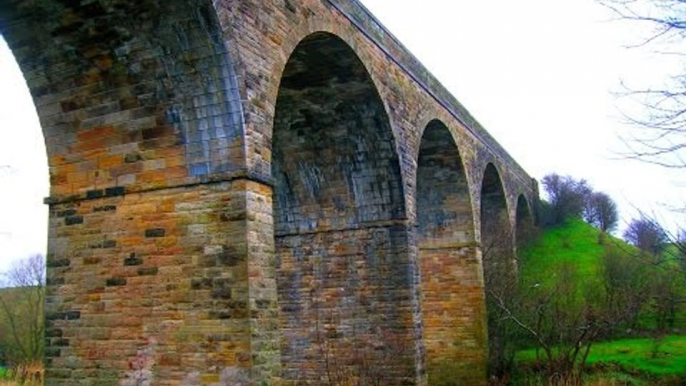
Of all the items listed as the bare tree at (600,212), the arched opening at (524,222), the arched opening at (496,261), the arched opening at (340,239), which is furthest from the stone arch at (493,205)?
the bare tree at (600,212)

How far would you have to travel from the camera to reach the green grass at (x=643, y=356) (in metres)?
15.8

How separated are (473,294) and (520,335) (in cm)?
222

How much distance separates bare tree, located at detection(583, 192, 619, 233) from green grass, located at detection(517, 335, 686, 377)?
26.3m

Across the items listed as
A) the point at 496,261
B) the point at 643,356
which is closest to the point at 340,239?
the point at 496,261

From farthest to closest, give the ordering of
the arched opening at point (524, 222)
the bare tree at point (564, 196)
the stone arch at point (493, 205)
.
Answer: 1. the bare tree at point (564, 196)
2. the arched opening at point (524, 222)
3. the stone arch at point (493, 205)

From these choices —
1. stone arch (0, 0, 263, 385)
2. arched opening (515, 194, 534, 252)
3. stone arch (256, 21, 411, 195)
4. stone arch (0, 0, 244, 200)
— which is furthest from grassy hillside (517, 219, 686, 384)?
stone arch (0, 0, 244, 200)

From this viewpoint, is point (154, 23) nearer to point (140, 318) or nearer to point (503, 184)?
point (140, 318)

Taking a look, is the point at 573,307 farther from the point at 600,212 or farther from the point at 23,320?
the point at 600,212

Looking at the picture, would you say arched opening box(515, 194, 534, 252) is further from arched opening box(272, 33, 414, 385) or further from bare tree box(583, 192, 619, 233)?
arched opening box(272, 33, 414, 385)

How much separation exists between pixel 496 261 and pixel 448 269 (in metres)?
2.30

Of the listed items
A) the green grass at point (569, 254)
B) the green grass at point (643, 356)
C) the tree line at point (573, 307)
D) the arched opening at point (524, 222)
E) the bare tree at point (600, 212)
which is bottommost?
the green grass at point (643, 356)

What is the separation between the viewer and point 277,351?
23.6 ft

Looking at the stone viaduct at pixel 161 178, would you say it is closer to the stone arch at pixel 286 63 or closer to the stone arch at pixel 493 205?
the stone arch at pixel 286 63

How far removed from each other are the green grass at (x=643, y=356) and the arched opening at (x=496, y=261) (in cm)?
86
